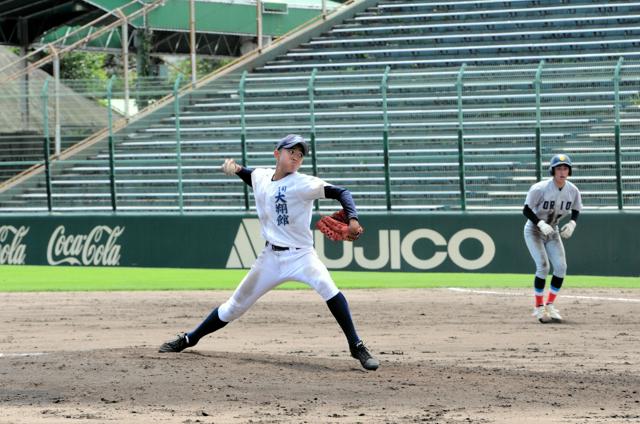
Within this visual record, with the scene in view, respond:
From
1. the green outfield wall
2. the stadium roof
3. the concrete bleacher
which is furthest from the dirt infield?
the stadium roof

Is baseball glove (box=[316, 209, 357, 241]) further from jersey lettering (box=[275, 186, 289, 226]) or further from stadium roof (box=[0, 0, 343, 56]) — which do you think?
stadium roof (box=[0, 0, 343, 56])

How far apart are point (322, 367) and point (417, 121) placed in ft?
56.6

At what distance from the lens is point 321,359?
10.9m

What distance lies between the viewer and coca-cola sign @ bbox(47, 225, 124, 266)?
26094 millimetres

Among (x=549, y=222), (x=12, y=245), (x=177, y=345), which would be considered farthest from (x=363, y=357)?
(x=12, y=245)

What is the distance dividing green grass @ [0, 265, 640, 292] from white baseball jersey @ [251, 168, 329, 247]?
9910mm

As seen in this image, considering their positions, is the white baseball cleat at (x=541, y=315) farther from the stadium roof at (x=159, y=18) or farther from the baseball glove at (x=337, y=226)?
the stadium roof at (x=159, y=18)

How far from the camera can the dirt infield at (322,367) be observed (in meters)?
8.53

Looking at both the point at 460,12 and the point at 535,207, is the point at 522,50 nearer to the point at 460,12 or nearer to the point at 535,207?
the point at 460,12

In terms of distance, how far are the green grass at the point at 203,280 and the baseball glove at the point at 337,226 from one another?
10052 mm

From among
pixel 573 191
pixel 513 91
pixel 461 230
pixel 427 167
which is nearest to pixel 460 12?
pixel 513 91

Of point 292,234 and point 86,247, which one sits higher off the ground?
point 292,234

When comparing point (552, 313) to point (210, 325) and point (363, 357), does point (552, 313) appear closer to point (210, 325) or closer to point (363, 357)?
point (363, 357)

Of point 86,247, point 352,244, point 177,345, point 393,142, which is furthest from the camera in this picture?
point 393,142
